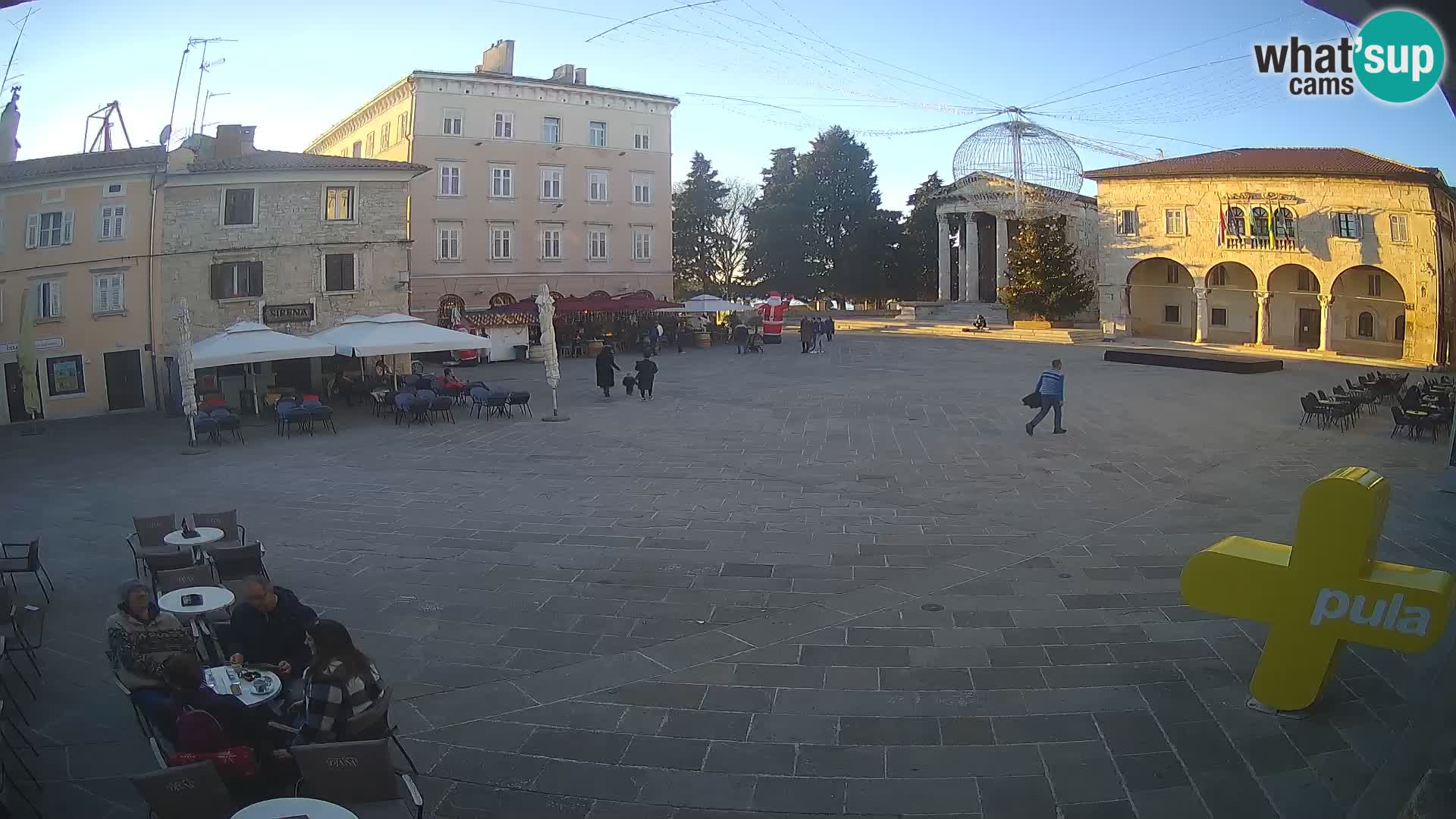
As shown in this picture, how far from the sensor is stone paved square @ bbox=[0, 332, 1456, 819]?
519 centimetres

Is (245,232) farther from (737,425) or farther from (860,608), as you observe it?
(860,608)

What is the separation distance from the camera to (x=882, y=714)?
5.86m

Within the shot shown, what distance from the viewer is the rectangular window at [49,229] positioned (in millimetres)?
21438

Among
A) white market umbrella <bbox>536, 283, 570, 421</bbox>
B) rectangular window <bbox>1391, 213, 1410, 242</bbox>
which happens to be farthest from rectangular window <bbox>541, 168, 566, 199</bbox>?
rectangular window <bbox>1391, 213, 1410, 242</bbox>

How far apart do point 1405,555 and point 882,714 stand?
6.28 metres

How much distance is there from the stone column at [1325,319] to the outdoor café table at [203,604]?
39852 millimetres

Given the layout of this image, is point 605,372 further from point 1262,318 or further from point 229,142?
point 1262,318

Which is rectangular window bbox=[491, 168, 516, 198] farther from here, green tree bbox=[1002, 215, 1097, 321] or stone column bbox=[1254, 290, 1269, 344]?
stone column bbox=[1254, 290, 1269, 344]

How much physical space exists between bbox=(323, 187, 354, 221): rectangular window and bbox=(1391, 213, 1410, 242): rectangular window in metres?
34.0

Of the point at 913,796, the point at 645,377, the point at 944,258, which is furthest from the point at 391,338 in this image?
the point at 944,258

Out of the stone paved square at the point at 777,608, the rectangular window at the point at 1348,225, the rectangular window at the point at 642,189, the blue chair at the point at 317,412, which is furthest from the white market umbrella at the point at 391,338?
the rectangular window at the point at 1348,225

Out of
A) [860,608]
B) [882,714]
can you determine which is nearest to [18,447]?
[860,608]

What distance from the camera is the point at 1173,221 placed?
4275 cm

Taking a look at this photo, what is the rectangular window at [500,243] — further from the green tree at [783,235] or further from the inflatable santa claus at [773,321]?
the green tree at [783,235]
